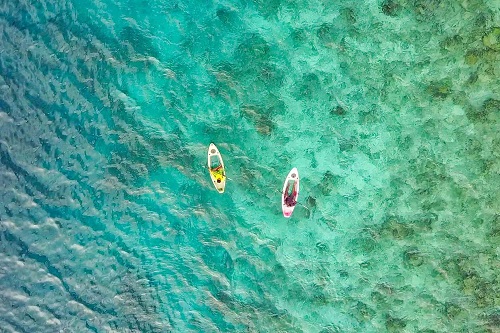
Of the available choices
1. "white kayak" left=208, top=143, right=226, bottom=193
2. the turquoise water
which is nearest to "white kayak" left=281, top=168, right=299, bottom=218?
the turquoise water

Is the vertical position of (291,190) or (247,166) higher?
(247,166)

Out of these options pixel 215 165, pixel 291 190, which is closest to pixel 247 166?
pixel 215 165

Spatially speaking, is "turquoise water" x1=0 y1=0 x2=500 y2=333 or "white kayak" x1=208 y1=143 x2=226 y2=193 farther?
"white kayak" x1=208 y1=143 x2=226 y2=193

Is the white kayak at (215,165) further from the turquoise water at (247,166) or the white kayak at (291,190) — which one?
the white kayak at (291,190)

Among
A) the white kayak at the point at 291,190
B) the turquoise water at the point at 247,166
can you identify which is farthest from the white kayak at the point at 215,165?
the white kayak at the point at 291,190

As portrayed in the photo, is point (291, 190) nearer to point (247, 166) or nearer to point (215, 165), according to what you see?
point (247, 166)

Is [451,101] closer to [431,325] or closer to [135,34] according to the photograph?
[431,325]

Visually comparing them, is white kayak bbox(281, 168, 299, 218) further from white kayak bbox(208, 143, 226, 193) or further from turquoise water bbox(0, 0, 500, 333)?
white kayak bbox(208, 143, 226, 193)

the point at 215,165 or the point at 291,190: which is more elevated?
the point at 215,165
